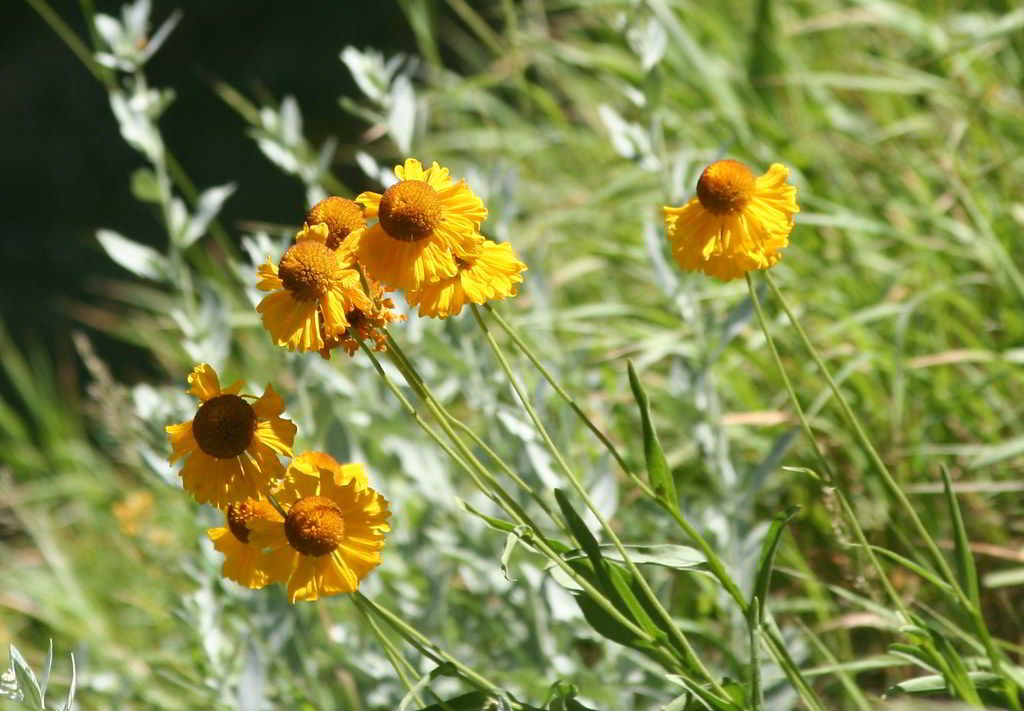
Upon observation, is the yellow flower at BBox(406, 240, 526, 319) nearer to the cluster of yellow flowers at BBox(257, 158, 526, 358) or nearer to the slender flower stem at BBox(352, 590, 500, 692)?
the cluster of yellow flowers at BBox(257, 158, 526, 358)

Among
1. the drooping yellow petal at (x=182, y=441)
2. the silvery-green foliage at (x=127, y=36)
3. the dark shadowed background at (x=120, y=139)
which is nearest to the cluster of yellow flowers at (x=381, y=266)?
the drooping yellow petal at (x=182, y=441)

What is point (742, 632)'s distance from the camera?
5.44ft

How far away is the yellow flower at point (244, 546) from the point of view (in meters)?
1.04

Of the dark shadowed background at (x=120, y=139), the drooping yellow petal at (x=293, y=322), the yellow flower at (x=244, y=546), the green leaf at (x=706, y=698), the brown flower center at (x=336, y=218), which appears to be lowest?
the green leaf at (x=706, y=698)

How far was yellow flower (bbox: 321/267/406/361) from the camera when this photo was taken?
101 cm

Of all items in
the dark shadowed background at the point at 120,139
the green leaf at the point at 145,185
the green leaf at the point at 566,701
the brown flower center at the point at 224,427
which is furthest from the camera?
the dark shadowed background at the point at 120,139

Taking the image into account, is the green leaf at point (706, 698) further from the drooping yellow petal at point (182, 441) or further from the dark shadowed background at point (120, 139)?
the dark shadowed background at point (120, 139)

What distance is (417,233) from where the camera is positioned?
986 mm

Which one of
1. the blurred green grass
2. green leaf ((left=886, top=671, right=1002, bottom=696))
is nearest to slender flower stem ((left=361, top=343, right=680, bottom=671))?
green leaf ((left=886, top=671, right=1002, bottom=696))

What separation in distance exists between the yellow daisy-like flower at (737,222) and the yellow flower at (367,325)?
11.1 inches

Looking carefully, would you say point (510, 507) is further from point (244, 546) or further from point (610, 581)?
point (244, 546)

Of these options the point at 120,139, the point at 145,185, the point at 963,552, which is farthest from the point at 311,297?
the point at 120,139

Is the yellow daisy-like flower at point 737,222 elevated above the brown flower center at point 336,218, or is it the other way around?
the brown flower center at point 336,218

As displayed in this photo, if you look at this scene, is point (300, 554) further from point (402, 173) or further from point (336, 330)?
point (402, 173)
